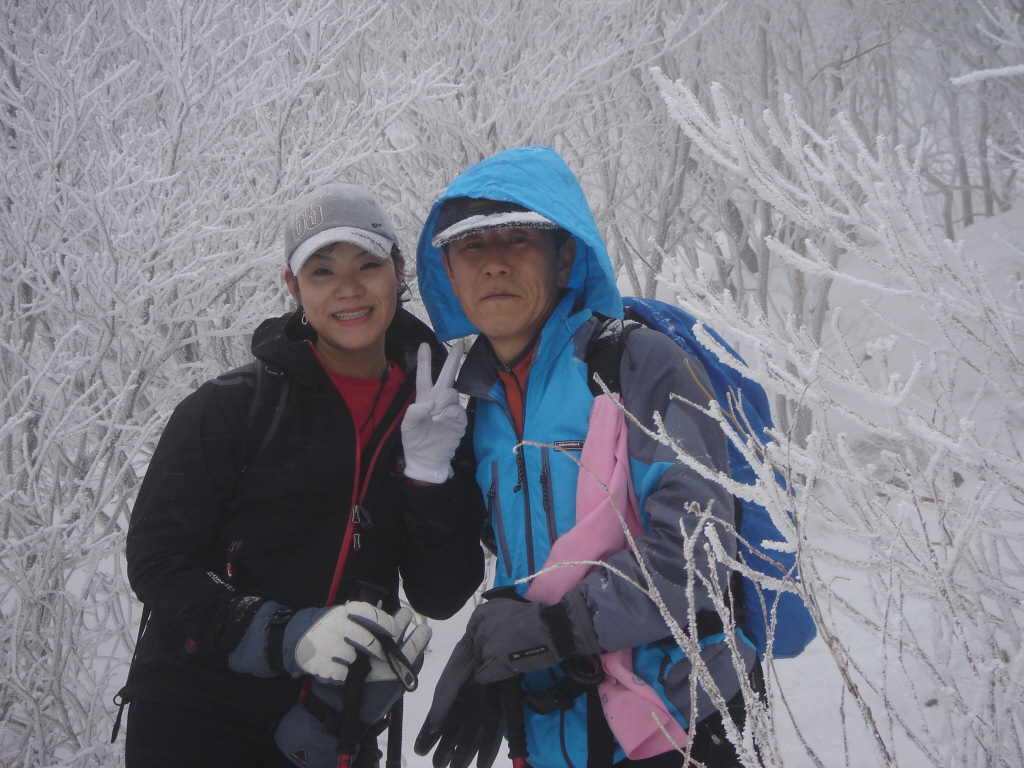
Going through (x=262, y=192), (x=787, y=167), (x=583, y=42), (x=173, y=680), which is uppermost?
(x=583, y=42)

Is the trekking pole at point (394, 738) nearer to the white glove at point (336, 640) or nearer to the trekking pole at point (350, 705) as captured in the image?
the trekking pole at point (350, 705)

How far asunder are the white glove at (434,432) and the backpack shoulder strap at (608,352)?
0.41 metres

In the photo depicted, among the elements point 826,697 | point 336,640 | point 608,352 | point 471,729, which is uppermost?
point 608,352

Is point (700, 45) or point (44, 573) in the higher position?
point (700, 45)

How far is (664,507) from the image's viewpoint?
1.43 meters

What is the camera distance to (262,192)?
3.38 metres

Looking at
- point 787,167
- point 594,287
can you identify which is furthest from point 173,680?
point 787,167

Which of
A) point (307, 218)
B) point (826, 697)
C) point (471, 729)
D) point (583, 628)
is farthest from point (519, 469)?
point (826, 697)

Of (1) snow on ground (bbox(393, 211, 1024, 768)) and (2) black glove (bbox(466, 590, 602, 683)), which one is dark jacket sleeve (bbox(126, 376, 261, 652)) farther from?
(1) snow on ground (bbox(393, 211, 1024, 768))

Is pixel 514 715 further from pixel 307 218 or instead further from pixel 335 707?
pixel 307 218

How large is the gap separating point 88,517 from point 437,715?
83.8 inches

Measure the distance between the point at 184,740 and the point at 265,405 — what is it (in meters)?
0.85

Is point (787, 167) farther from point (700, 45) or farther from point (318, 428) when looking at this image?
point (318, 428)

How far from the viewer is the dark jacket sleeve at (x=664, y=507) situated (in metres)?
1.41
